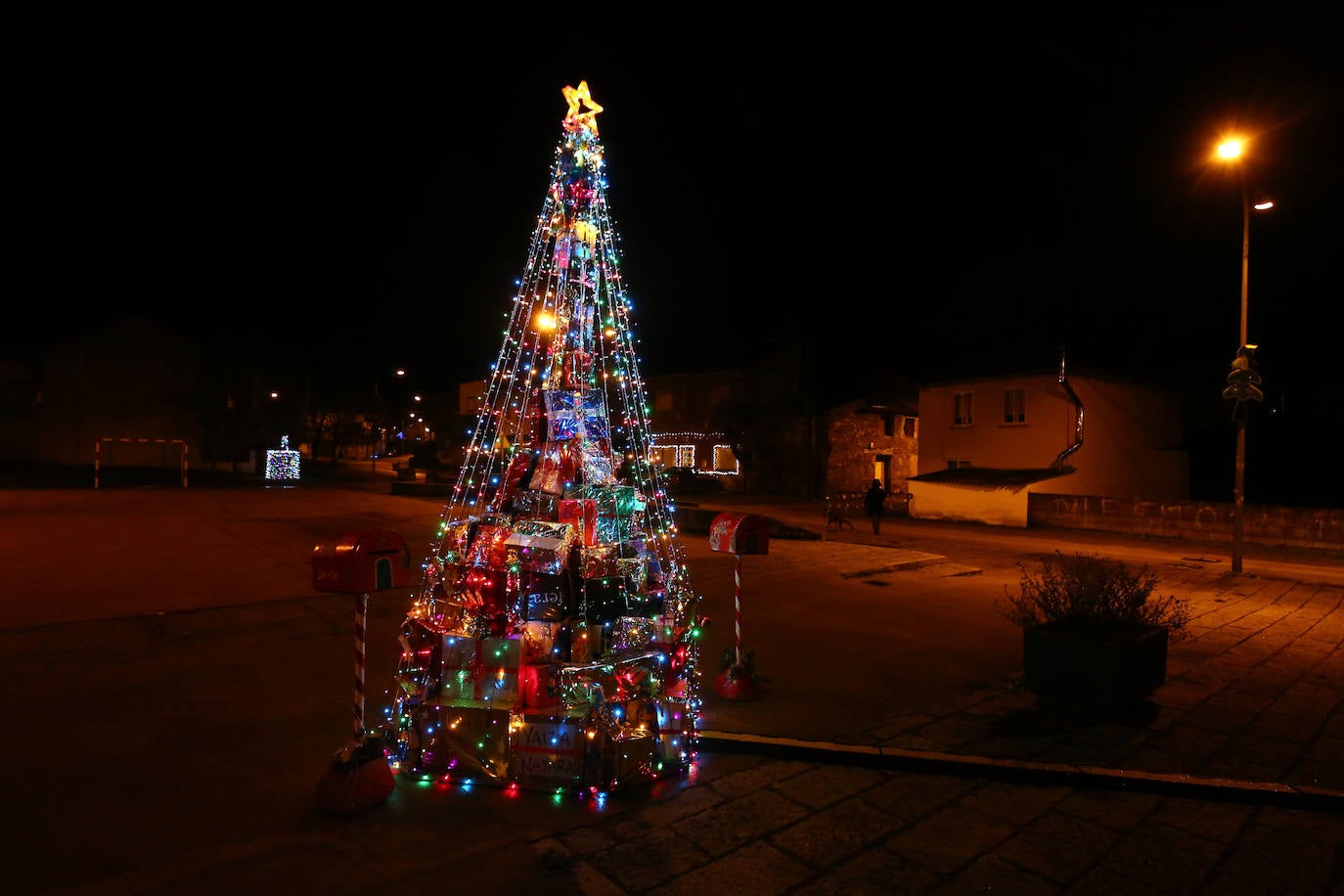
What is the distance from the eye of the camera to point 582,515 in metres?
6.46

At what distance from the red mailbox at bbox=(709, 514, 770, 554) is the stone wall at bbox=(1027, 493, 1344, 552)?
1626 cm

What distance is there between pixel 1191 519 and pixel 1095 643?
1713 centimetres

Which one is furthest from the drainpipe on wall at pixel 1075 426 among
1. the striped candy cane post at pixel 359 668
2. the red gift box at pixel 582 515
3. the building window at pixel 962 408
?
the striped candy cane post at pixel 359 668

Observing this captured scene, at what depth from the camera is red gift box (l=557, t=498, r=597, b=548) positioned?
21.2 feet

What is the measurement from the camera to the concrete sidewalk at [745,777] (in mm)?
3854

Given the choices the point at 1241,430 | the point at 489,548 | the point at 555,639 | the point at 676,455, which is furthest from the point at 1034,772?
the point at 676,455

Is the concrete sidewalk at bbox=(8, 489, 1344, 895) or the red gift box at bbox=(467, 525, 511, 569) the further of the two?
the red gift box at bbox=(467, 525, 511, 569)

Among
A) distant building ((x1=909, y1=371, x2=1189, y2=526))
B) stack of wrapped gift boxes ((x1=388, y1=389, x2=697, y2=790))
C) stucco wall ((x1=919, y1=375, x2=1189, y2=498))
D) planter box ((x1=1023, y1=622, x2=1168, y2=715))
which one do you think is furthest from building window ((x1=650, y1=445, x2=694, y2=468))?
planter box ((x1=1023, y1=622, x2=1168, y2=715))

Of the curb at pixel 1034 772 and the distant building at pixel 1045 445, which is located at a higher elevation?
the distant building at pixel 1045 445

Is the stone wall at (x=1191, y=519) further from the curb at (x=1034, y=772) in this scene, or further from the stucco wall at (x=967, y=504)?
the curb at (x=1034, y=772)

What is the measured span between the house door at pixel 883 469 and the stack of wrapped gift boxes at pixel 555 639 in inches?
1075

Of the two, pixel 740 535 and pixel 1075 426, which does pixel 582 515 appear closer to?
pixel 740 535

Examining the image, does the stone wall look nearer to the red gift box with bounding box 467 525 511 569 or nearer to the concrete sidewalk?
the concrete sidewalk

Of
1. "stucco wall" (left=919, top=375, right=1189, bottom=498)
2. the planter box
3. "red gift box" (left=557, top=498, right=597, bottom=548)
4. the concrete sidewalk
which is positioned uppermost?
"stucco wall" (left=919, top=375, right=1189, bottom=498)
